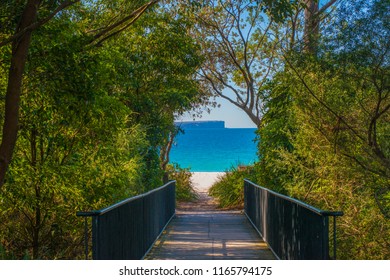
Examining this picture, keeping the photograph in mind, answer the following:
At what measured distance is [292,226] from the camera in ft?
28.6

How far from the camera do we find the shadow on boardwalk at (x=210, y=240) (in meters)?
10.6

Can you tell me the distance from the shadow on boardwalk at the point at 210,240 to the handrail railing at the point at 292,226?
0.34m

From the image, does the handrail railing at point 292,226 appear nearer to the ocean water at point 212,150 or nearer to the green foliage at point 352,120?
the green foliage at point 352,120

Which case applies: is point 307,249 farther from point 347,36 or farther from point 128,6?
point 128,6

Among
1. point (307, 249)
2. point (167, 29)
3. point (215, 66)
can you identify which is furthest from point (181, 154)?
point (307, 249)

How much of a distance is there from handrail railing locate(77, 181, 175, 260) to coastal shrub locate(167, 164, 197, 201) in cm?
1345

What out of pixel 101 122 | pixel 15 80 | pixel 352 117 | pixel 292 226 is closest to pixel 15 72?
pixel 15 80

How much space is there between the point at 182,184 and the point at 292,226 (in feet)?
63.6

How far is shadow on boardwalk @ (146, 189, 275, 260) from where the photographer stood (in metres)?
10.6

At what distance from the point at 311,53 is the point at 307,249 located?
4.49 m

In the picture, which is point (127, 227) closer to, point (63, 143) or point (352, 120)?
point (63, 143)

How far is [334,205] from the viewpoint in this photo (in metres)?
12.2

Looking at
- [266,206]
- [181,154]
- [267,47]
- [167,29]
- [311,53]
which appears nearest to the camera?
[311,53]
